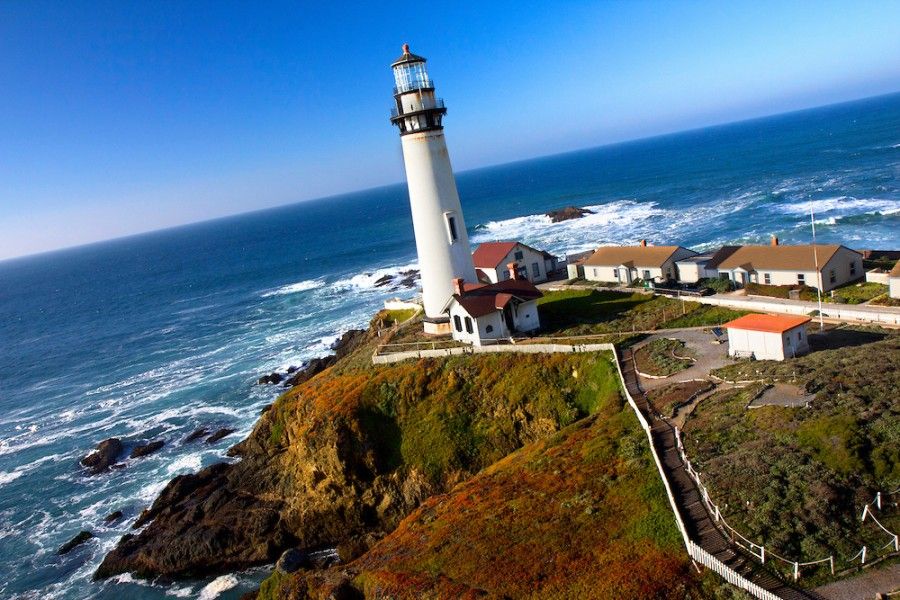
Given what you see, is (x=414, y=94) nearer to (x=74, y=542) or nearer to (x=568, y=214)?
(x=74, y=542)

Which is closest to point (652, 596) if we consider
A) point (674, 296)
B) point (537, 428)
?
point (537, 428)

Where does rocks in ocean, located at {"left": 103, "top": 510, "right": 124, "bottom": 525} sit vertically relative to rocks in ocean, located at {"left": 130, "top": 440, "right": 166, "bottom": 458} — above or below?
below

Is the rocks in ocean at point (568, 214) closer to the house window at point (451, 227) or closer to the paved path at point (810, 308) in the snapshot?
the paved path at point (810, 308)

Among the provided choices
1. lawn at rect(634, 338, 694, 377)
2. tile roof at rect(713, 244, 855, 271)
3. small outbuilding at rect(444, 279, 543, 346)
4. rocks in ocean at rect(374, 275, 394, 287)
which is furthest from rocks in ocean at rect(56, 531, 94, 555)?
rocks in ocean at rect(374, 275, 394, 287)

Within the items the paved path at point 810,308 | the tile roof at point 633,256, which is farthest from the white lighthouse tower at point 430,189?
the paved path at point 810,308

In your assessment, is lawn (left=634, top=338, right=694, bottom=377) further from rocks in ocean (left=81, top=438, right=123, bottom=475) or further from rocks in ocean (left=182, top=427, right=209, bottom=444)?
rocks in ocean (left=81, top=438, right=123, bottom=475)

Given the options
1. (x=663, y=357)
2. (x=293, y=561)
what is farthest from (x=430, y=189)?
(x=293, y=561)

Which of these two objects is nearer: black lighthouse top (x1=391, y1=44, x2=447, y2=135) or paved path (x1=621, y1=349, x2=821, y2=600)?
paved path (x1=621, y1=349, x2=821, y2=600)
